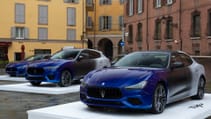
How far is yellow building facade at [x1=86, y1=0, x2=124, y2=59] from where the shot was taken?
222 ft

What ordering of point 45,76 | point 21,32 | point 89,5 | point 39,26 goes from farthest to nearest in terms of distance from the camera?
1. point 89,5
2. point 39,26
3. point 21,32
4. point 45,76

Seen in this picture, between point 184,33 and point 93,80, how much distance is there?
28.4 meters

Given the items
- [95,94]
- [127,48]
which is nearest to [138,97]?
[95,94]

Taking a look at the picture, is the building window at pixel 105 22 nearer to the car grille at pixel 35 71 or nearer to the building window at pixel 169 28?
the building window at pixel 169 28

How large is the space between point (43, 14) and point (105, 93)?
2024 inches

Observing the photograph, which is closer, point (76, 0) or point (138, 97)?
point (138, 97)

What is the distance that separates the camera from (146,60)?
10.7 metres

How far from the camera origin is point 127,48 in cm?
5056

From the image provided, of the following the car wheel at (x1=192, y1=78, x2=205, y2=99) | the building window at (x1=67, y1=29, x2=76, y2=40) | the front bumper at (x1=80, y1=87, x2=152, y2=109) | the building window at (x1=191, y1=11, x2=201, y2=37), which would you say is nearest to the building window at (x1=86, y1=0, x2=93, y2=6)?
the building window at (x1=67, y1=29, x2=76, y2=40)

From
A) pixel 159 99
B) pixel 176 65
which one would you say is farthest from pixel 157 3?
pixel 159 99

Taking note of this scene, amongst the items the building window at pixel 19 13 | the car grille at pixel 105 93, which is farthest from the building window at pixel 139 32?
the car grille at pixel 105 93

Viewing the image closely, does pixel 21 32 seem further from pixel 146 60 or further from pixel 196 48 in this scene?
pixel 146 60

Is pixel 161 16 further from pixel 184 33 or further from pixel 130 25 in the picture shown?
pixel 130 25

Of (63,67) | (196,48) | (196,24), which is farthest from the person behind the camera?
(196,24)
